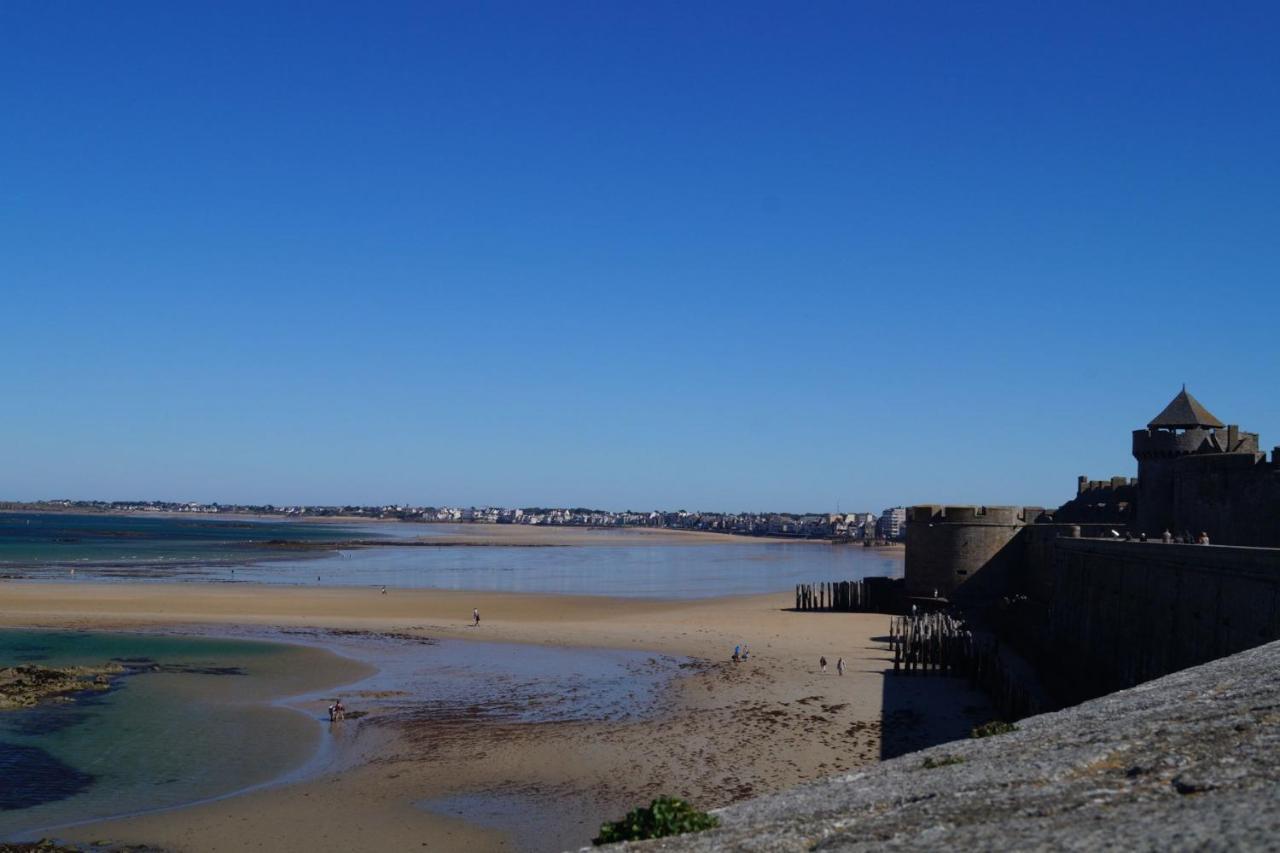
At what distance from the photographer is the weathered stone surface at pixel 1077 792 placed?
614 cm

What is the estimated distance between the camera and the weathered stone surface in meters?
6.14

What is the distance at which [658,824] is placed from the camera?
8.45 m

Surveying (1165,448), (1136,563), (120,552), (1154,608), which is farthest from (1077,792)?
(120,552)

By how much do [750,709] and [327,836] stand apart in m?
13.0

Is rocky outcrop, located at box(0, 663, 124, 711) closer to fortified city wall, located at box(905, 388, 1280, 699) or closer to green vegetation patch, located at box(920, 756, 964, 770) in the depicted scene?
green vegetation patch, located at box(920, 756, 964, 770)

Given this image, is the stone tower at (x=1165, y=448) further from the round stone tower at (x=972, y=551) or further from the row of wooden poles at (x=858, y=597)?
the row of wooden poles at (x=858, y=597)

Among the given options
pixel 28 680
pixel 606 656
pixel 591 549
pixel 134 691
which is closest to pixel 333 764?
pixel 134 691

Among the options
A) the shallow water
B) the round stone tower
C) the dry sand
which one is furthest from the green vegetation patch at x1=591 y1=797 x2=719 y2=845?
the round stone tower

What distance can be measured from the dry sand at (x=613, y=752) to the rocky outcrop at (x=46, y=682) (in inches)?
375

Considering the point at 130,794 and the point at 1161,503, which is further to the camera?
the point at 1161,503

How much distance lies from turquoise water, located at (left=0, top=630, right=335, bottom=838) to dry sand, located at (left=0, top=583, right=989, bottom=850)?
143 centimetres

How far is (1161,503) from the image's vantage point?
37.5 metres

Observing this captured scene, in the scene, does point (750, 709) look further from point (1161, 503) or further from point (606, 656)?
point (1161, 503)

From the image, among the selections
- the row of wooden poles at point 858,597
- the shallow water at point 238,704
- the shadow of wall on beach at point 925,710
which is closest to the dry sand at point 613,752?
the shadow of wall on beach at point 925,710
